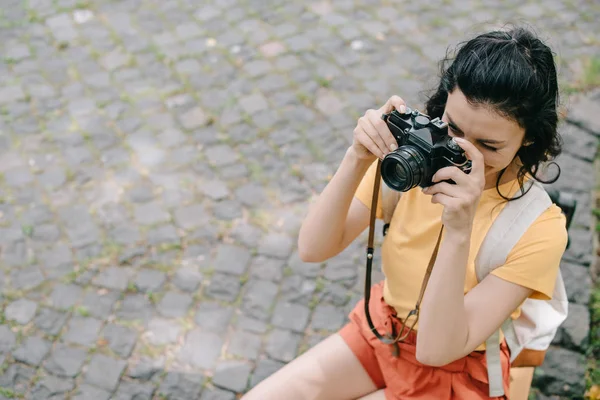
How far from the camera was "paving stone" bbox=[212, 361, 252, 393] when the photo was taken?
3281mm

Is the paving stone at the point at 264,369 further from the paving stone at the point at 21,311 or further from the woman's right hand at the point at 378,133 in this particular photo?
the woman's right hand at the point at 378,133

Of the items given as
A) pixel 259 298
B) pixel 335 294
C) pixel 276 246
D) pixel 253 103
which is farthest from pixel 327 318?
pixel 253 103

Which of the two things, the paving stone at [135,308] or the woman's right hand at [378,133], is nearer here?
the woman's right hand at [378,133]

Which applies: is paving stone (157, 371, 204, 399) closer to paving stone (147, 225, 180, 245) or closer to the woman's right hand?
paving stone (147, 225, 180, 245)

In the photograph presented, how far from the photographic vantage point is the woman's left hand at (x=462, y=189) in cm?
187

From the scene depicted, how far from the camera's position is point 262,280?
12.3ft


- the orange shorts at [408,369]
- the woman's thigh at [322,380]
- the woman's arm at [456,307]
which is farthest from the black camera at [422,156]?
the woman's thigh at [322,380]

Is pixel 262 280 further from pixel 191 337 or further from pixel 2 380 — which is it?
pixel 2 380

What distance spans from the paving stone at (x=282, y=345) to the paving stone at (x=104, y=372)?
0.78 m

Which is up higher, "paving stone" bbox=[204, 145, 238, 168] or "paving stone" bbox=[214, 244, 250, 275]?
"paving stone" bbox=[204, 145, 238, 168]

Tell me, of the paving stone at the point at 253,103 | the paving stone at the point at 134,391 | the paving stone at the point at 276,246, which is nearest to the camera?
the paving stone at the point at 134,391

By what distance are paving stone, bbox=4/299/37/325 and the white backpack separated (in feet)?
7.43

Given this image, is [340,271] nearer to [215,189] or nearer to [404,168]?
[215,189]

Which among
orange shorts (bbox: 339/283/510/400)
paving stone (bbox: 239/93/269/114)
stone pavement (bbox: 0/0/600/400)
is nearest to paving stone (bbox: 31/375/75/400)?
stone pavement (bbox: 0/0/600/400)
